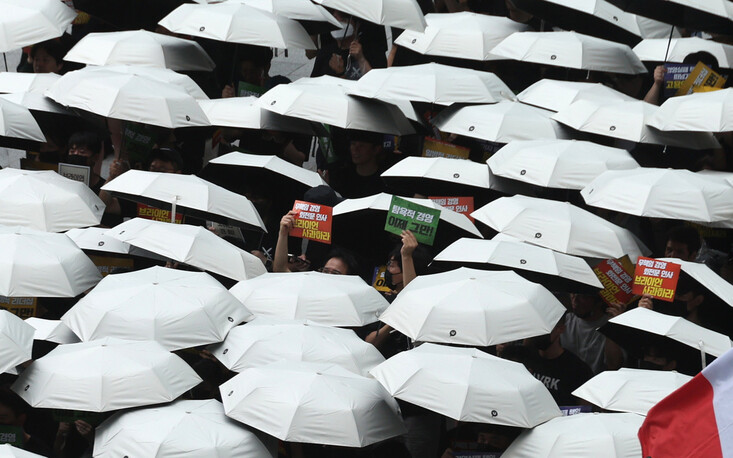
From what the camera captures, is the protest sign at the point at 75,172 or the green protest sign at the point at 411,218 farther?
the protest sign at the point at 75,172

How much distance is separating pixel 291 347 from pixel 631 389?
87.2 inches

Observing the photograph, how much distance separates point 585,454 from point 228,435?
6.90 feet

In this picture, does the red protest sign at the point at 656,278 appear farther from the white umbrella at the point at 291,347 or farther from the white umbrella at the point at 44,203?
the white umbrella at the point at 44,203

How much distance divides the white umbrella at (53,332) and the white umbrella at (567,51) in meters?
5.94

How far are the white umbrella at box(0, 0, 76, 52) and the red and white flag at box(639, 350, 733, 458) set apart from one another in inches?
372

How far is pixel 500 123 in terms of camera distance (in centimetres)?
1372

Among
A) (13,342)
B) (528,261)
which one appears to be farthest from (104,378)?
(528,261)

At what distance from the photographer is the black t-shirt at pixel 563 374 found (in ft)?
35.3

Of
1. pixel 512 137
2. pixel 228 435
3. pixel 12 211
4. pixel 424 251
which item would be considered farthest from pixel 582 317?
pixel 12 211

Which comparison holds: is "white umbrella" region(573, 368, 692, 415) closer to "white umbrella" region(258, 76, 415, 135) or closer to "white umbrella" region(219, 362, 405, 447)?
"white umbrella" region(219, 362, 405, 447)

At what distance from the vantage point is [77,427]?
1025 centimetres

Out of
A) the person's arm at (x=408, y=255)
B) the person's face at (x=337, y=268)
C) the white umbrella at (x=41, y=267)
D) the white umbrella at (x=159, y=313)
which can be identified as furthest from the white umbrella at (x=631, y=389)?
the white umbrella at (x=41, y=267)

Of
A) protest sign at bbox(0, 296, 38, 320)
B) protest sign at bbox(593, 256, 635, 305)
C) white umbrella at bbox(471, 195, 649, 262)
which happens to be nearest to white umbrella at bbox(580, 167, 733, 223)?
white umbrella at bbox(471, 195, 649, 262)

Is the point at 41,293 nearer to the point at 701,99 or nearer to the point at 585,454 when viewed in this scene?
the point at 585,454
